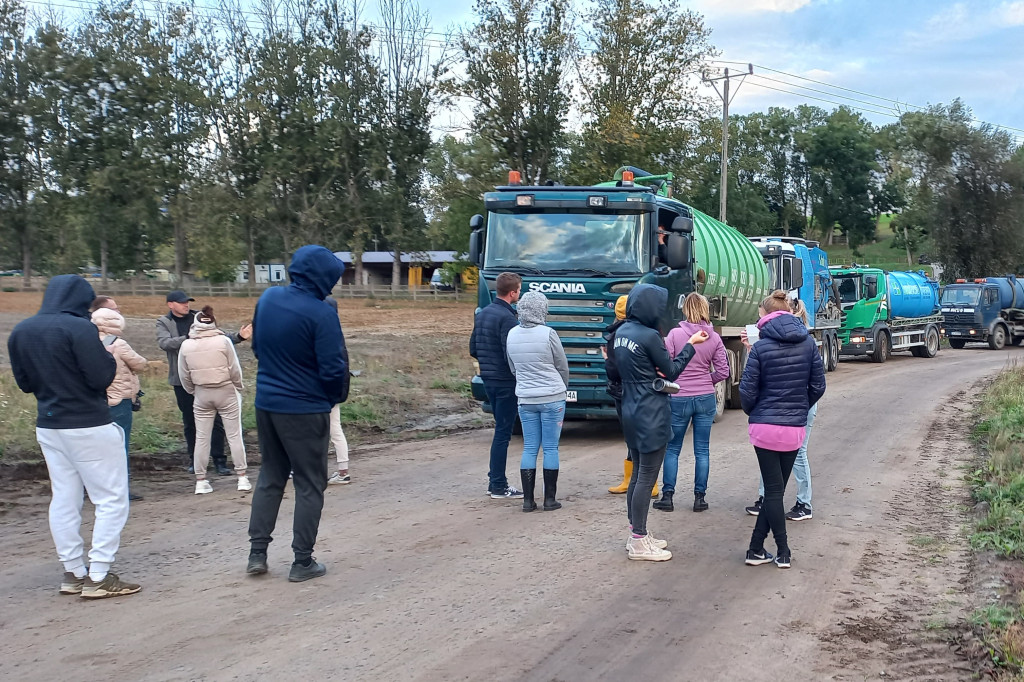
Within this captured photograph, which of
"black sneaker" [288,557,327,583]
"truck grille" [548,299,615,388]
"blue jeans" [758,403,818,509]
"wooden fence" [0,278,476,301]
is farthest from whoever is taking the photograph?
"wooden fence" [0,278,476,301]

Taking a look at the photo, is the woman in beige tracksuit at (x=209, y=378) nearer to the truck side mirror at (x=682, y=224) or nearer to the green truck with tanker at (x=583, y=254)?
the green truck with tanker at (x=583, y=254)

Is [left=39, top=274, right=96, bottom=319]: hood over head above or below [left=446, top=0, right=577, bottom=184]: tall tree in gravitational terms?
below

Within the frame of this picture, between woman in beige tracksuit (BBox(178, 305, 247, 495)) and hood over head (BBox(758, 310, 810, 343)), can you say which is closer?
hood over head (BBox(758, 310, 810, 343))

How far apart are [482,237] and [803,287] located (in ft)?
47.3

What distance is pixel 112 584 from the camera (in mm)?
5996

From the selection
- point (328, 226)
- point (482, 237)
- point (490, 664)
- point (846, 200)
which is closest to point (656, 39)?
point (328, 226)

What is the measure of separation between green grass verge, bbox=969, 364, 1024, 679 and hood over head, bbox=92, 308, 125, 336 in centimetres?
691

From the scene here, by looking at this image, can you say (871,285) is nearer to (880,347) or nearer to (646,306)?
(880,347)

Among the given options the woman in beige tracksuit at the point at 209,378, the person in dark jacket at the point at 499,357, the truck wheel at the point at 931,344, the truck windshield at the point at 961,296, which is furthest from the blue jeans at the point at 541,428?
the truck windshield at the point at 961,296

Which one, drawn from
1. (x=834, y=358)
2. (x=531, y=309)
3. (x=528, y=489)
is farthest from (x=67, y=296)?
(x=834, y=358)

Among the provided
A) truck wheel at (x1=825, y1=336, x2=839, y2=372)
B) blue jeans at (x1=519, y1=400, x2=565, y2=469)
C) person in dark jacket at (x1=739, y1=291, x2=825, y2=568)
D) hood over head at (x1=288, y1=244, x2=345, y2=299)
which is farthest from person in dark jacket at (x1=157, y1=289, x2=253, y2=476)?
truck wheel at (x1=825, y1=336, x2=839, y2=372)

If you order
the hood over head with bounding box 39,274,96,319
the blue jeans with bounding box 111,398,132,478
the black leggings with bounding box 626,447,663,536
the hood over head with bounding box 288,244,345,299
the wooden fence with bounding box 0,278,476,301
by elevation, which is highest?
the hood over head with bounding box 288,244,345,299

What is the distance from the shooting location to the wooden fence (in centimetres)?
5584

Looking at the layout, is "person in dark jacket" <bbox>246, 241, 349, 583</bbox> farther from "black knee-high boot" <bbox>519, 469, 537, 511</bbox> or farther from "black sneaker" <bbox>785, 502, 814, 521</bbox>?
"black sneaker" <bbox>785, 502, 814, 521</bbox>
